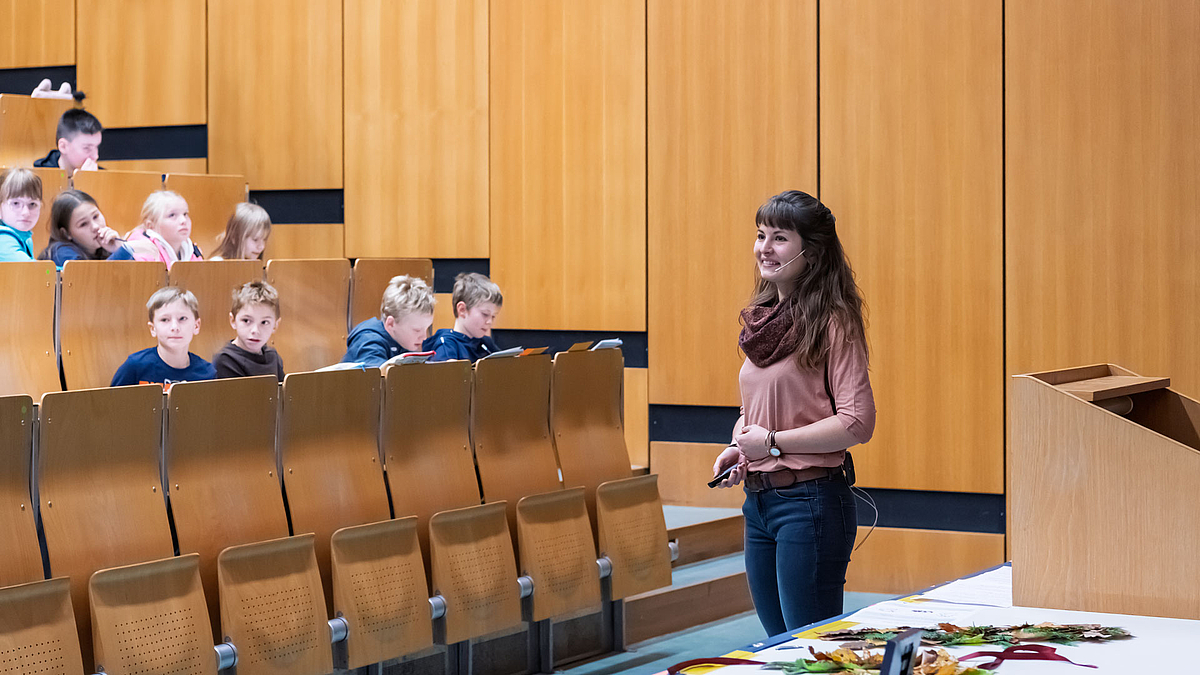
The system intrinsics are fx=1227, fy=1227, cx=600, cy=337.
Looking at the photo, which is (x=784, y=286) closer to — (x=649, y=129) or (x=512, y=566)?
(x=512, y=566)

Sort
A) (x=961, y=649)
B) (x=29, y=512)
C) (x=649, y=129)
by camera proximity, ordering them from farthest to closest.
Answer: (x=649, y=129) < (x=29, y=512) < (x=961, y=649)

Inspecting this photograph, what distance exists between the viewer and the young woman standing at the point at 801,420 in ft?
6.53

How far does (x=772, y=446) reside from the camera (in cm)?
203

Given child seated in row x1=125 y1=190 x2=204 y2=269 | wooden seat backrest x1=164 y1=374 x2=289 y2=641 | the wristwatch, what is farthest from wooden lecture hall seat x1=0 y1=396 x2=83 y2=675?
child seated in row x1=125 y1=190 x2=204 y2=269

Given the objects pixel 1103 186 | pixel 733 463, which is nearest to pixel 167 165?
pixel 1103 186

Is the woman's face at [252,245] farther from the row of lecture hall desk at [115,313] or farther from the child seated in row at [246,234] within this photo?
the row of lecture hall desk at [115,313]

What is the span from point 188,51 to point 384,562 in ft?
11.8

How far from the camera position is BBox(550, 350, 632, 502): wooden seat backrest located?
3502 mm

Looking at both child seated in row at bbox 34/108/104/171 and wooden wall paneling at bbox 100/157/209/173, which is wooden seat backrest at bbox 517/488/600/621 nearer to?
child seated in row at bbox 34/108/104/171

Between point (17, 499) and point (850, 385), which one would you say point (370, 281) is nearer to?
point (17, 499)

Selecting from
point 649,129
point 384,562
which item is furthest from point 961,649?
point 649,129

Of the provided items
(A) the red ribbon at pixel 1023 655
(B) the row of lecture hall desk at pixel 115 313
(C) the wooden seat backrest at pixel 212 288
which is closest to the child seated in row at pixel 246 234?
(B) the row of lecture hall desk at pixel 115 313

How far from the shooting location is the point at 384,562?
284 cm

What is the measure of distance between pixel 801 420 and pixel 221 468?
132cm
